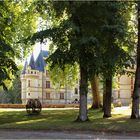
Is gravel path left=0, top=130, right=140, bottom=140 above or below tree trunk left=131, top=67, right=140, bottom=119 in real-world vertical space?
below

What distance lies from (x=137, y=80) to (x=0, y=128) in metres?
9.20

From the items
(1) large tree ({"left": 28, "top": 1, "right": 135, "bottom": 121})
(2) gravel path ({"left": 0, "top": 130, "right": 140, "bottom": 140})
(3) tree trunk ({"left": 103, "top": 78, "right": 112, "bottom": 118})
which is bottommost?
(2) gravel path ({"left": 0, "top": 130, "right": 140, "bottom": 140})

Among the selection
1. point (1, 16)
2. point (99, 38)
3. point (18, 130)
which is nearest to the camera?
point (18, 130)

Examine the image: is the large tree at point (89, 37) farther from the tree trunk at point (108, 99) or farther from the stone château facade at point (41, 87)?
the stone château facade at point (41, 87)

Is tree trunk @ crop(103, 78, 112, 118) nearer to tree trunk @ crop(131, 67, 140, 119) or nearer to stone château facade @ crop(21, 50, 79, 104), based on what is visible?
tree trunk @ crop(131, 67, 140, 119)

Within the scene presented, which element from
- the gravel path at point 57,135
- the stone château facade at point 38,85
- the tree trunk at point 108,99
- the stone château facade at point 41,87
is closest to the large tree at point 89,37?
the tree trunk at point 108,99

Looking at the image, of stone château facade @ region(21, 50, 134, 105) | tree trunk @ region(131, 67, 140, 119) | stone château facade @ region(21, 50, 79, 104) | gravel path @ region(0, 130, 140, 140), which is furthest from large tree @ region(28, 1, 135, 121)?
stone château facade @ region(21, 50, 79, 104)

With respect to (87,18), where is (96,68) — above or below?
below

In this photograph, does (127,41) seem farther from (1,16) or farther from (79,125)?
(1,16)

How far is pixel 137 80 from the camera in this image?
26844 mm

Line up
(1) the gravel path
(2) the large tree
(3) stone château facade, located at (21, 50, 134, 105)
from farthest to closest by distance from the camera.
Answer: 1. (3) stone château facade, located at (21, 50, 134, 105)
2. (2) the large tree
3. (1) the gravel path

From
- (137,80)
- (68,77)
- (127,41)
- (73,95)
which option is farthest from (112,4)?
(73,95)

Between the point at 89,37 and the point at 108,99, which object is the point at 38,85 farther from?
the point at 89,37

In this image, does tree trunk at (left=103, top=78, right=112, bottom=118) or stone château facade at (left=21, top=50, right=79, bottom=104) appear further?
stone château facade at (left=21, top=50, right=79, bottom=104)
